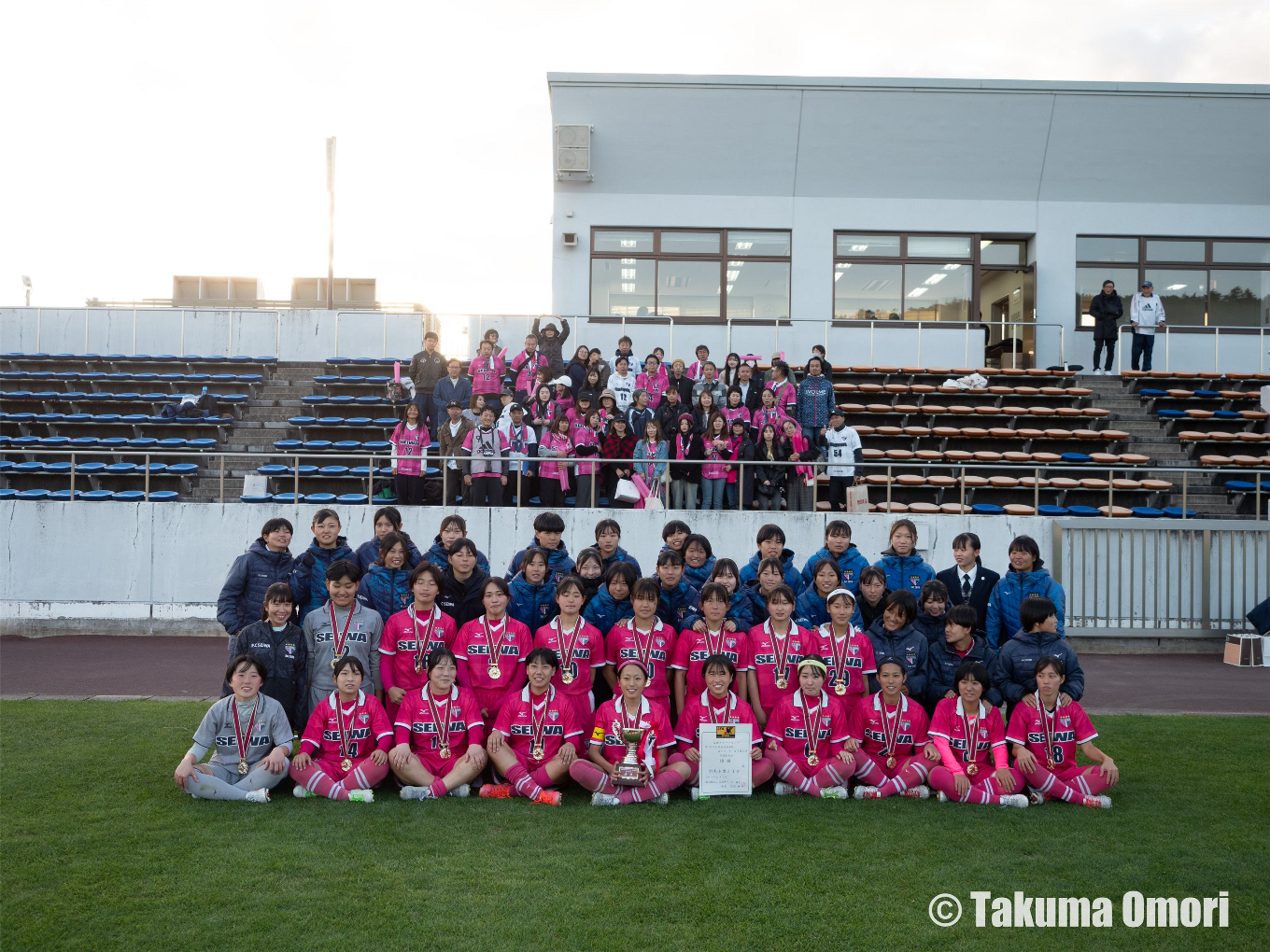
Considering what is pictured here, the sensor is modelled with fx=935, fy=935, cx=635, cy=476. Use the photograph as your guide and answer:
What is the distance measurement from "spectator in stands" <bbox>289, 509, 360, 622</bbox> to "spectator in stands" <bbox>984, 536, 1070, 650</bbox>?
5.25m

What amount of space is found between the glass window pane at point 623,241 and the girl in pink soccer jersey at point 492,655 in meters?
16.3

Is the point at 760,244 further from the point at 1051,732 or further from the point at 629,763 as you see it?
the point at 629,763

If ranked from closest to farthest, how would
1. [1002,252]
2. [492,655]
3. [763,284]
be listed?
[492,655] → [763,284] → [1002,252]

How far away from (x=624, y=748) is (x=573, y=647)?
2.73 ft

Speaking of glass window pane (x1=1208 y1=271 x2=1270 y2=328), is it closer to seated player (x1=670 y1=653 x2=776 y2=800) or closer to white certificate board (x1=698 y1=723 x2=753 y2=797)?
seated player (x1=670 y1=653 x2=776 y2=800)

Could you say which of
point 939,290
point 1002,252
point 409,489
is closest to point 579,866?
point 409,489

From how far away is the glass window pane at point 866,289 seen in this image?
71.7 feet

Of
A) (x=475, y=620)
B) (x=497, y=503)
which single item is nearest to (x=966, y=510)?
(x=497, y=503)

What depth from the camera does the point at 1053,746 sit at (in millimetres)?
6570

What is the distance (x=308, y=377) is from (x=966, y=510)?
13.6 m

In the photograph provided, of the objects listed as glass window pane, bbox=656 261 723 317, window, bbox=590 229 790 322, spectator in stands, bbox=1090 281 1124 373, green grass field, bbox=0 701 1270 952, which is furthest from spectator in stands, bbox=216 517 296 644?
spectator in stands, bbox=1090 281 1124 373

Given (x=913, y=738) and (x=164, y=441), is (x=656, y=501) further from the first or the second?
(x=164, y=441)

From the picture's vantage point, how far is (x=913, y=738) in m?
6.73

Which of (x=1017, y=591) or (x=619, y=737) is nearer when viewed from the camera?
(x=619, y=737)
